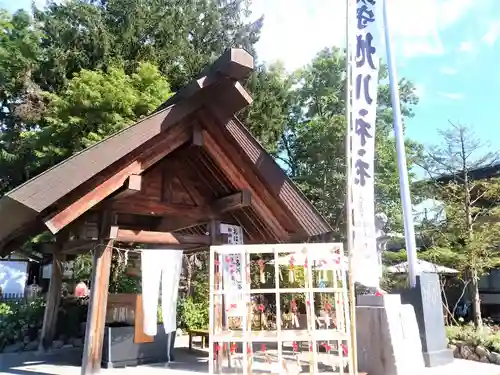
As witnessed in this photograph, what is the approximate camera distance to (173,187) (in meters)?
7.57

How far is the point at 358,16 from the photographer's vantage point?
6.66m

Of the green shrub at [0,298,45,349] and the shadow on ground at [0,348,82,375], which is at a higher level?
the green shrub at [0,298,45,349]

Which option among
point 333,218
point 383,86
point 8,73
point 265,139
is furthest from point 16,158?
point 383,86

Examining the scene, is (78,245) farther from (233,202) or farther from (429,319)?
(429,319)

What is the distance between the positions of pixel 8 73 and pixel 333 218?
44.5ft

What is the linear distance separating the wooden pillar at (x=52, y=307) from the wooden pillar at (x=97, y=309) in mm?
3117

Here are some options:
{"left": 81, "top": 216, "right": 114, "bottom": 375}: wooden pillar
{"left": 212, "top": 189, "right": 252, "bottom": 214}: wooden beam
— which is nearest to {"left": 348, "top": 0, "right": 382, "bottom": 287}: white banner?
{"left": 212, "top": 189, "right": 252, "bottom": 214}: wooden beam

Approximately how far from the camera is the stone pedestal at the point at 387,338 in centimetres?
657

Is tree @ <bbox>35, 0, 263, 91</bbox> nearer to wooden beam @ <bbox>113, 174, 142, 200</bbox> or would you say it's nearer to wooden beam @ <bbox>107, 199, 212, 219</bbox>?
wooden beam @ <bbox>107, 199, 212, 219</bbox>

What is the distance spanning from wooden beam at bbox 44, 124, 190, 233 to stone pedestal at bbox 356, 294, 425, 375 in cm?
419

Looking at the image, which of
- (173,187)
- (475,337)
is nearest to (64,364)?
(173,187)

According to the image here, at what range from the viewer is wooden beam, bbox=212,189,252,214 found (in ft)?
23.2

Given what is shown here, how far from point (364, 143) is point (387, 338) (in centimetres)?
313

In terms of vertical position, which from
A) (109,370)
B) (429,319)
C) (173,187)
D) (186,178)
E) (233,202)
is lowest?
(109,370)
